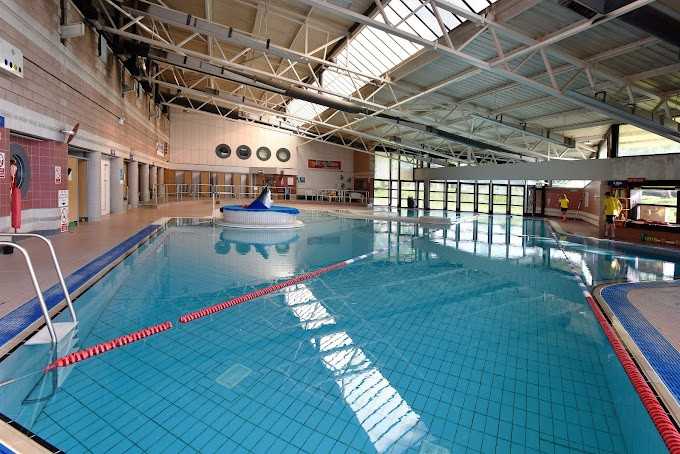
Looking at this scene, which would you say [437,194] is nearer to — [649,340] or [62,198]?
[62,198]

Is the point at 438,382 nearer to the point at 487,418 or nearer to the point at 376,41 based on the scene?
the point at 487,418

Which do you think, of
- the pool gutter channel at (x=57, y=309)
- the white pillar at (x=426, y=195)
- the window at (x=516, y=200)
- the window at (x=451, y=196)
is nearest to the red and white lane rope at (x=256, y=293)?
the pool gutter channel at (x=57, y=309)

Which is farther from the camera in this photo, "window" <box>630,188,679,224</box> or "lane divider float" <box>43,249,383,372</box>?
"window" <box>630,188,679,224</box>

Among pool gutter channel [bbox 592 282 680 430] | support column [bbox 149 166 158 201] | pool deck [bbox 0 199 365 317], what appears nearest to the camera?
pool gutter channel [bbox 592 282 680 430]

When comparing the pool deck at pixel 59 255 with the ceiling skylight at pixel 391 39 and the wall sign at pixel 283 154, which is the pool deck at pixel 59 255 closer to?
the ceiling skylight at pixel 391 39

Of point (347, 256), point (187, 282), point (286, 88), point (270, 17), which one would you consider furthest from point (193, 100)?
point (187, 282)

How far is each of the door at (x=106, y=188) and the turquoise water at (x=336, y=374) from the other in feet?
23.8

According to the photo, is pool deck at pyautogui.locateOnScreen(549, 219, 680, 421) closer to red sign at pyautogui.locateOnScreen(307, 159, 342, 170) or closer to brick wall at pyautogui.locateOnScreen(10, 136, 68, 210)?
brick wall at pyautogui.locateOnScreen(10, 136, 68, 210)

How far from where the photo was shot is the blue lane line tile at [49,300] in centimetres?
332

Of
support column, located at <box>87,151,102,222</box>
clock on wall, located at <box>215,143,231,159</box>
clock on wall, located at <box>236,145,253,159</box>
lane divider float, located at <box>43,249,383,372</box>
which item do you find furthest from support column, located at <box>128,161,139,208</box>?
lane divider float, located at <box>43,249,383,372</box>

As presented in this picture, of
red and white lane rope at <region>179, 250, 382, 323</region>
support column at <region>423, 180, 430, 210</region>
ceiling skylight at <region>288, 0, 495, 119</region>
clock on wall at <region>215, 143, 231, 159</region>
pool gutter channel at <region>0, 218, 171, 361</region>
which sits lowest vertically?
red and white lane rope at <region>179, 250, 382, 323</region>

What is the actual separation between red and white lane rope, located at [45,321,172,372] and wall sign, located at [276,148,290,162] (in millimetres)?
23356

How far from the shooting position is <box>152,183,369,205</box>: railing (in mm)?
24688

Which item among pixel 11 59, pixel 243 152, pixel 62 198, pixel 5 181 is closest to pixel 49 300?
pixel 5 181
